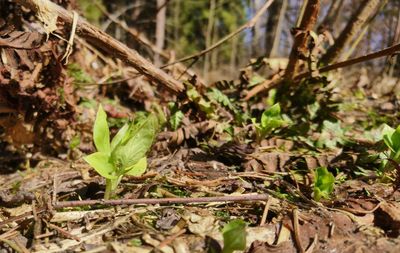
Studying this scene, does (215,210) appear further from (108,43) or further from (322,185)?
(108,43)

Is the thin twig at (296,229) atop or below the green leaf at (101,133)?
below

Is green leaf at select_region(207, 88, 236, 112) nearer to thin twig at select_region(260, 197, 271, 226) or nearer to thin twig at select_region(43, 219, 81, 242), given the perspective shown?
thin twig at select_region(260, 197, 271, 226)

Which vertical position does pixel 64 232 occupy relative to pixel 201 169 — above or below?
below

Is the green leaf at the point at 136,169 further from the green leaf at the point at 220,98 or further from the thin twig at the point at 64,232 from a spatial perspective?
the green leaf at the point at 220,98

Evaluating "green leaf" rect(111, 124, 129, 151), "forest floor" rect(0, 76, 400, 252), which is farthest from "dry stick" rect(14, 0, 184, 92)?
"green leaf" rect(111, 124, 129, 151)

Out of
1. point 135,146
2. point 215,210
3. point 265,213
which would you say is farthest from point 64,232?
point 265,213

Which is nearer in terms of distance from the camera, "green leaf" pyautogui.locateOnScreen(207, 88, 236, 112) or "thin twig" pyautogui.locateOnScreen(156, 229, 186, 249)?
"thin twig" pyautogui.locateOnScreen(156, 229, 186, 249)

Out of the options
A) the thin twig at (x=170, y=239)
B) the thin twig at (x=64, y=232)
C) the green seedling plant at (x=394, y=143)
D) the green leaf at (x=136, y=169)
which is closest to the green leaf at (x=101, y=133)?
the green leaf at (x=136, y=169)
